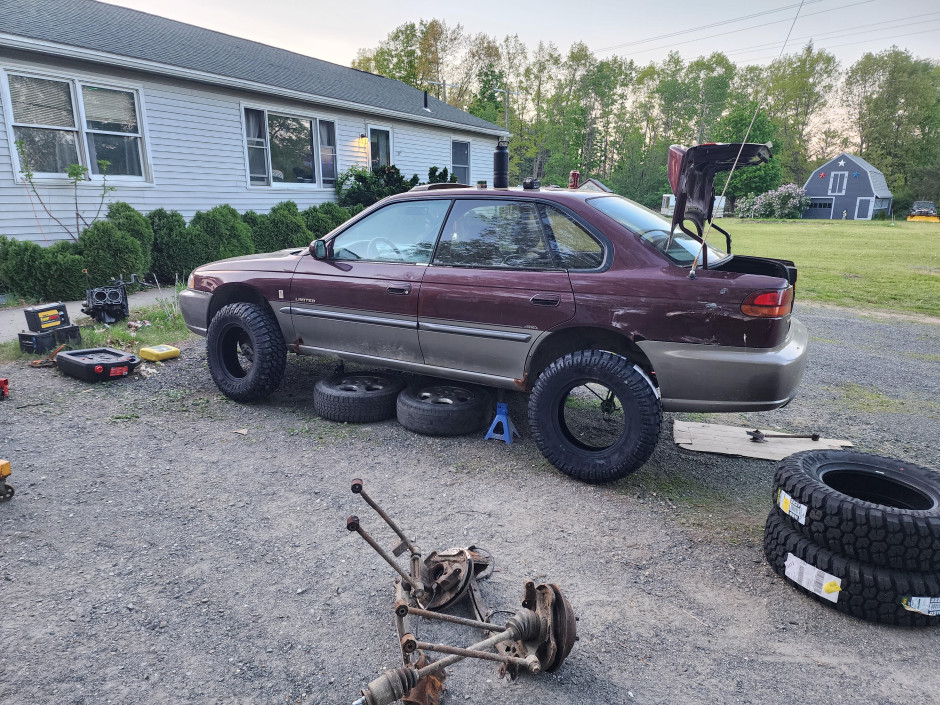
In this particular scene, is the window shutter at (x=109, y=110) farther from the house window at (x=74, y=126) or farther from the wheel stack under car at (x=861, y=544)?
the wheel stack under car at (x=861, y=544)

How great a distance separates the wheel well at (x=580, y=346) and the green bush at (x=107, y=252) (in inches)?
305

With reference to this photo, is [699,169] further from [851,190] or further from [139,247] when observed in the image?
[851,190]

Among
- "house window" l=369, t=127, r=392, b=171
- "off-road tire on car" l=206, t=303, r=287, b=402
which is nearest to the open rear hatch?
"off-road tire on car" l=206, t=303, r=287, b=402

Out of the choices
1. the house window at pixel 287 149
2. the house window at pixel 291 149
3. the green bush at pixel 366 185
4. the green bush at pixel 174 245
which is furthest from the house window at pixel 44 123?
the green bush at pixel 366 185

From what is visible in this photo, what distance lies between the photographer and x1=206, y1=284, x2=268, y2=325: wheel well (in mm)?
5016

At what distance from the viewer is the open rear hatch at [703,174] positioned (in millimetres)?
3406

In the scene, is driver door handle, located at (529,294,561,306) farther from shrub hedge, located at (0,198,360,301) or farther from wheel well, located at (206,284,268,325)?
shrub hedge, located at (0,198,360,301)

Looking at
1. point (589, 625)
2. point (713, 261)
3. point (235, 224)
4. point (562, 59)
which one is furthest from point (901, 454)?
point (562, 59)

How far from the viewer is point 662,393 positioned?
3.45 metres

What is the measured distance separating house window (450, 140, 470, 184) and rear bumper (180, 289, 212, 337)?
14.7 m

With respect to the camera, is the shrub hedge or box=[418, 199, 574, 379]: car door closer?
box=[418, 199, 574, 379]: car door

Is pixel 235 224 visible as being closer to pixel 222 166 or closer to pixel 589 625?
pixel 222 166

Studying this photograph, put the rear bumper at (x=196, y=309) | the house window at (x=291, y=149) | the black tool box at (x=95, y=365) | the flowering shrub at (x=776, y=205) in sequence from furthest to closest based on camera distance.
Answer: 1. the flowering shrub at (x=776, y=205)
2. the house window at (x=291, y=149)
3. the black tool box at (x=95, y=365)
4. the rear bumper at (x=196, y=309)

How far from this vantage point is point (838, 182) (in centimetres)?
5278
